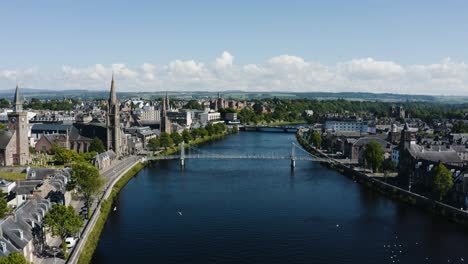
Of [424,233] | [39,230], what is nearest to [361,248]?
[424,233]

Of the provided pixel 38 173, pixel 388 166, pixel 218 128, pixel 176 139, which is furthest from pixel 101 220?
pixel 218 128

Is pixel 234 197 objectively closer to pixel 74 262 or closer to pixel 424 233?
pixel 424 233

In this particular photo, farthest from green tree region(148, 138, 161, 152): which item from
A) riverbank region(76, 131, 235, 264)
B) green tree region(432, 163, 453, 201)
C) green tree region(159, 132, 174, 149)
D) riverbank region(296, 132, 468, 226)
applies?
green tree region(432, 163, 453, 201)

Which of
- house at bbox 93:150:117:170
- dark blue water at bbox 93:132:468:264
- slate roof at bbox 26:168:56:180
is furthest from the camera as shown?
house at bbox 93:150:117:170

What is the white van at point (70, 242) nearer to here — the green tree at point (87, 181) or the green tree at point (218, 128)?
the green tree at point (87, 181)

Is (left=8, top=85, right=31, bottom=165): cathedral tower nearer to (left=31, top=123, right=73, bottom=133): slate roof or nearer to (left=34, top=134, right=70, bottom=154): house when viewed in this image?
(left=34, top=134, right=70, bottom=154): house
